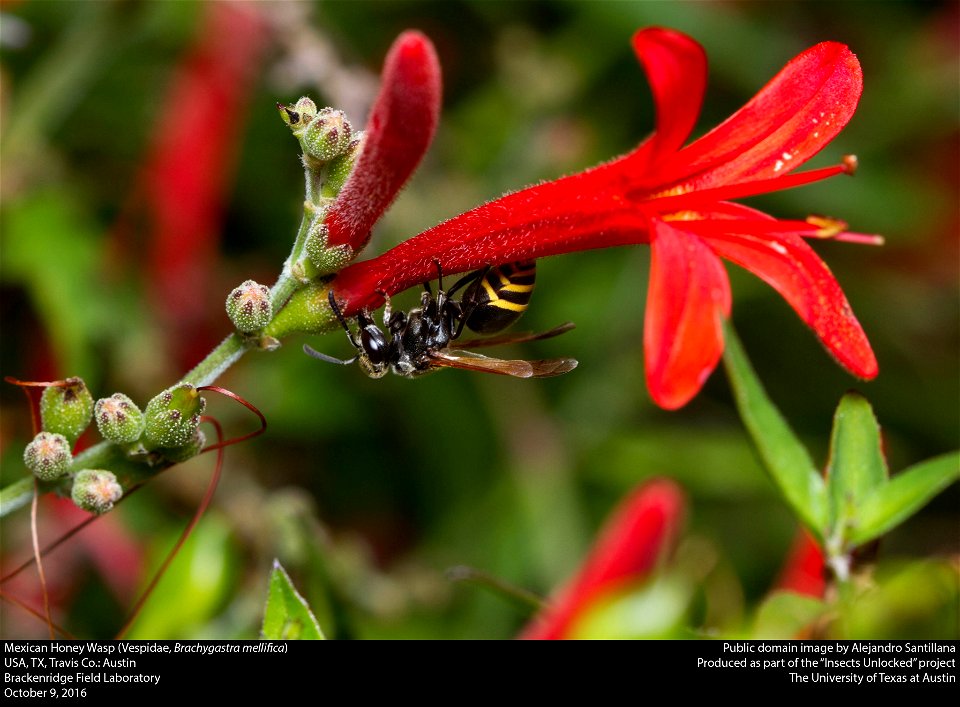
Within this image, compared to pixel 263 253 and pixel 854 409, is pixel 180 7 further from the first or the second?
pixel 854 409

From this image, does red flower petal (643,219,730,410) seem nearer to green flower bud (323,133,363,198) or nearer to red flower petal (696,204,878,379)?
red flower petal (696,204,878,379)

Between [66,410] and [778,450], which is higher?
[66,410]

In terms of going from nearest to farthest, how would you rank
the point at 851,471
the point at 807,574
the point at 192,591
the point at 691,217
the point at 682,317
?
the point at 682,317, the point at 691,217, the point at 851,471, the point at 192,591, the point at 807,574

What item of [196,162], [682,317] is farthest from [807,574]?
[196,162]

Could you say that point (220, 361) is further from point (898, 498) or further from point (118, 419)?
point (898, 498)

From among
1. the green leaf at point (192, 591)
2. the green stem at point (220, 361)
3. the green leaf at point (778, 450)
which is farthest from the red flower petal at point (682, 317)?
the green leaf at point (192, 591)

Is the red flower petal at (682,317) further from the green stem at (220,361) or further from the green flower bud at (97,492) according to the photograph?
the green flower bud at (97,492)

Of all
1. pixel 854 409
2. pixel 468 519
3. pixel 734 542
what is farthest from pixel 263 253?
pixel 854 409
